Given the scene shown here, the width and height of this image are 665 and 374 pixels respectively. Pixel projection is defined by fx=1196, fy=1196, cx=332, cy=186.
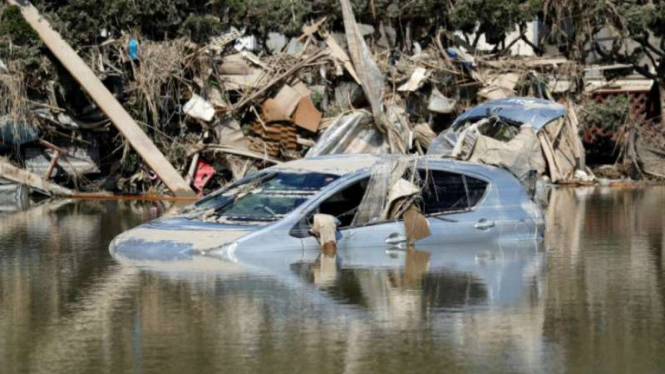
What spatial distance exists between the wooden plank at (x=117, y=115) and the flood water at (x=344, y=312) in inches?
261

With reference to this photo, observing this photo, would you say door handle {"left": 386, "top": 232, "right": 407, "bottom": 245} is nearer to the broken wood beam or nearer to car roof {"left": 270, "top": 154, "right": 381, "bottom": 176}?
car roof {"left": 270, "top": 154, "right": 381, "bottom": 176}

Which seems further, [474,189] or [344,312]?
[474,189]

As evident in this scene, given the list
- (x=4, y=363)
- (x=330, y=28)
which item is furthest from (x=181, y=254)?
(x=330, y=28)

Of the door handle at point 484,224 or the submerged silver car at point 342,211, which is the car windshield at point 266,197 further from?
the door handle at point 484,224

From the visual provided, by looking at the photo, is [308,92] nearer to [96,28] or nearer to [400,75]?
[400,75]

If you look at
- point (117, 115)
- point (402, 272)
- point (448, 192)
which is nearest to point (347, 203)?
point (448, 192)

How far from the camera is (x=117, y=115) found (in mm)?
21766

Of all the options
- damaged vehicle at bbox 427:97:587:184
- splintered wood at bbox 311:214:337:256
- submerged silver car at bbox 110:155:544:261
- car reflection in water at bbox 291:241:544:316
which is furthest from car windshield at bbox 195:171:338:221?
damaged vehicle at bbox 427:97:587:184

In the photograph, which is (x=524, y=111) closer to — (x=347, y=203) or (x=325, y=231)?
(x=347, y=203)

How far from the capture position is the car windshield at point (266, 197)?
43.1 feet

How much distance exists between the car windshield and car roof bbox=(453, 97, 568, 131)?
425 centimetres

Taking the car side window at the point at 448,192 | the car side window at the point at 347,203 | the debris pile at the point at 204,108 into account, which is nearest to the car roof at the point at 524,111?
the car side window at the point at 448,192

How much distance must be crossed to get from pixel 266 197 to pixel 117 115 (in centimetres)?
891

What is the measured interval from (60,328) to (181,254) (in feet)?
11.3
